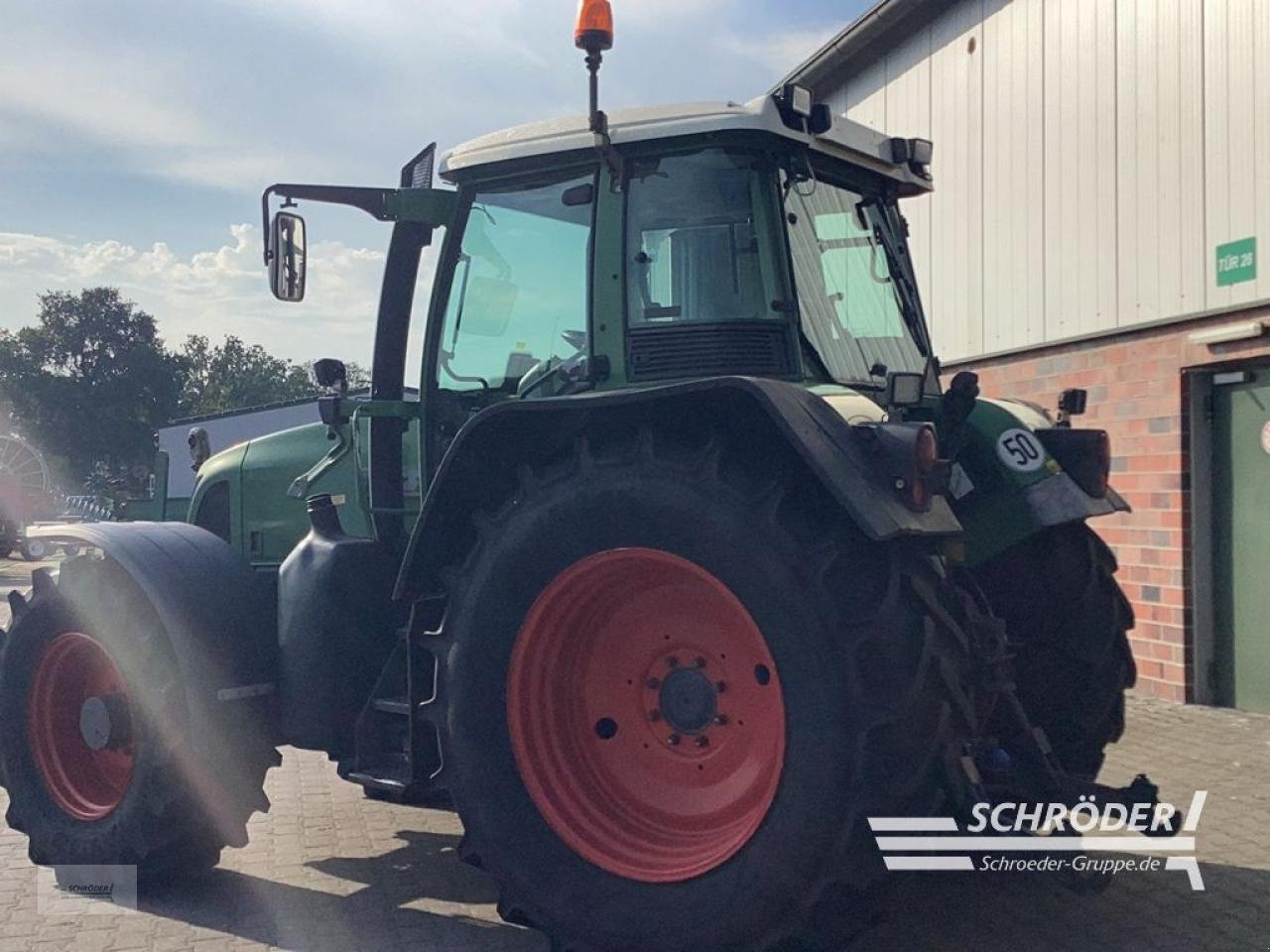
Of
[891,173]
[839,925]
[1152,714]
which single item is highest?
[891,173]

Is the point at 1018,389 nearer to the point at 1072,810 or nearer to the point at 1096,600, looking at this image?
the point at 1096,600

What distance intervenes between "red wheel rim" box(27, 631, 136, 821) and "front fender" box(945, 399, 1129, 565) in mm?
3326

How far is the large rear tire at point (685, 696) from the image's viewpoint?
318cm

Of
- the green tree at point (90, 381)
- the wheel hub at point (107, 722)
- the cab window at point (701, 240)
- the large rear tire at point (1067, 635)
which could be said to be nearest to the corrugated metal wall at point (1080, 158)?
the large rear tire at point (1067, 635)

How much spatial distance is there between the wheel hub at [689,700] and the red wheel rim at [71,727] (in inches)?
94.3

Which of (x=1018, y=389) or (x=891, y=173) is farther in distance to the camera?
(x=1018, y=389)

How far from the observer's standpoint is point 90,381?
5834cm

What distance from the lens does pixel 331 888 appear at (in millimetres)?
4629

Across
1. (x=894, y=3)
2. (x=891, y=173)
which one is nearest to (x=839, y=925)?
(x=891, y=173)

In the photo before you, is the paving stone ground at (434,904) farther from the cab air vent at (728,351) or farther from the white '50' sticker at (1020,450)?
the cab air vent at (728,351)

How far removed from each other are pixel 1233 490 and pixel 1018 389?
212cm

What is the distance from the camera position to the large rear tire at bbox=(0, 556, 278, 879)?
4488 millimetres

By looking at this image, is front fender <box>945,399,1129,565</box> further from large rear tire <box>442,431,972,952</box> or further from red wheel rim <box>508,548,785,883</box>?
red wheel rim <box>508,548,785,883</box>

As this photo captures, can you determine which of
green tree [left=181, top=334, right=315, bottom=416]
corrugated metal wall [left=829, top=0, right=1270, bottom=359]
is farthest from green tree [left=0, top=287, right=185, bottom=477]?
corrugated metal wall [left=829, top=0, right=1270, bottom=359]
